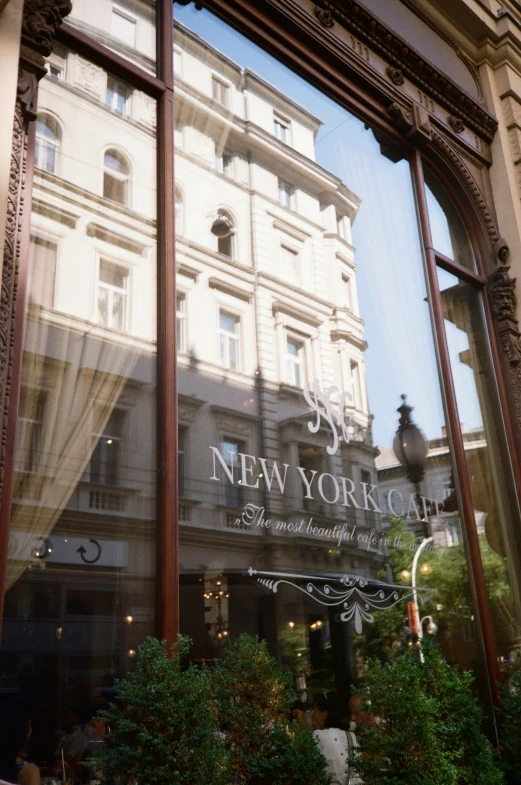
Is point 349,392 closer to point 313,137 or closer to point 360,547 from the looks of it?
point 360,547

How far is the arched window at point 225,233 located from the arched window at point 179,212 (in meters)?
0.39

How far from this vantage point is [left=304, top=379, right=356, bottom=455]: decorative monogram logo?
A: 7.79 meters

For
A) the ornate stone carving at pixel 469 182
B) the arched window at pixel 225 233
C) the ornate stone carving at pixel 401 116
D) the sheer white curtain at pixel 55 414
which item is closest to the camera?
the sheer white curtain at pixel 55 414

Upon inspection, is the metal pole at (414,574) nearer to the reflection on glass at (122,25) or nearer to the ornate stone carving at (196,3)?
the reflection on glass at (122,25)

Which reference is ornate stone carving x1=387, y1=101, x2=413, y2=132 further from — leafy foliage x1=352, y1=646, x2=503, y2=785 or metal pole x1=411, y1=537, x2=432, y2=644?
leafy foliage x1=352, y1=646, x2=503, y2=785

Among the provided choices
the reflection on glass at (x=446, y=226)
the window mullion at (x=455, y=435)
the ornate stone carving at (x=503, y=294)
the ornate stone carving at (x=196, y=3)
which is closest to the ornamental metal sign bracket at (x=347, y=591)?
the window mullion at (x=455, y=435)

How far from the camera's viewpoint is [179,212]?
7270 mm

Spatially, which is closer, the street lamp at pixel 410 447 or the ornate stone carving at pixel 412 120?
the street lamp at pixel 410 447

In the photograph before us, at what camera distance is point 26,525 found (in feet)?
17.3

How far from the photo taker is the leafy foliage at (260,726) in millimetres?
5211

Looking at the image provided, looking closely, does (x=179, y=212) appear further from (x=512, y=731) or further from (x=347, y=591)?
(x=512, y=731)

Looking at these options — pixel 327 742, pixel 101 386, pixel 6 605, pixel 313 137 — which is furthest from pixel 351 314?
pixel 6 605

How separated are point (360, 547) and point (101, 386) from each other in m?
3.08

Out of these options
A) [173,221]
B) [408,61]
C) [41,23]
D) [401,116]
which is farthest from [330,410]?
[408,61]
